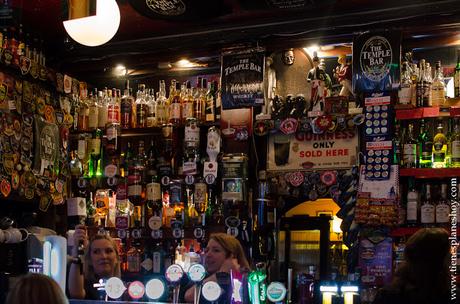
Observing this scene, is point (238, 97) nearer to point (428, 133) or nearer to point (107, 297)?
point (428, 133)

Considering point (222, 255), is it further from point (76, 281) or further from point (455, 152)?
point (455, 152)

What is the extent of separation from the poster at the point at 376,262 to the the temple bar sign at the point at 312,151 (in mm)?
663

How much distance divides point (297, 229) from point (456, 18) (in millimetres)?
2290

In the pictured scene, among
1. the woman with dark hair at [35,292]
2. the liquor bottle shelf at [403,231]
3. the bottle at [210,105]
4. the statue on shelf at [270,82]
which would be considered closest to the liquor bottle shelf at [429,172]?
the liquor bottle shelf at [403,231]

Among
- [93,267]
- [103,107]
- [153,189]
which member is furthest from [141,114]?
[93,267]

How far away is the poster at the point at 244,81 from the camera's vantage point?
17.9 ft

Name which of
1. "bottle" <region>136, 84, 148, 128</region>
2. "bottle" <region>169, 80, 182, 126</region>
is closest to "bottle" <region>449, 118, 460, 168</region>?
"bottle" <region>169, 80, 182, 126</region>

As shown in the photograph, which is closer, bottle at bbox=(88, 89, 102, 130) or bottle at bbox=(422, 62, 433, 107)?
bottle at bbox=(422, 62, 433, 107)

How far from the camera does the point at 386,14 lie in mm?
5004

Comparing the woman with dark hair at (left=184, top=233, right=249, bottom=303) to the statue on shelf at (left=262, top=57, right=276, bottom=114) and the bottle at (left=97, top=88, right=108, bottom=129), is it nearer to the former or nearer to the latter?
the statue on shelf at (left=262, top=57, right=276, bottom=114)

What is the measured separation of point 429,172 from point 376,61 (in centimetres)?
89

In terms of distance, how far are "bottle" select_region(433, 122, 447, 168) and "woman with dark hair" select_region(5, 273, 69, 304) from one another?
3264 mm

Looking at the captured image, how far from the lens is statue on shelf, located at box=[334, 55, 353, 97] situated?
5.34m

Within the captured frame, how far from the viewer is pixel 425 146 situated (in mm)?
5102
